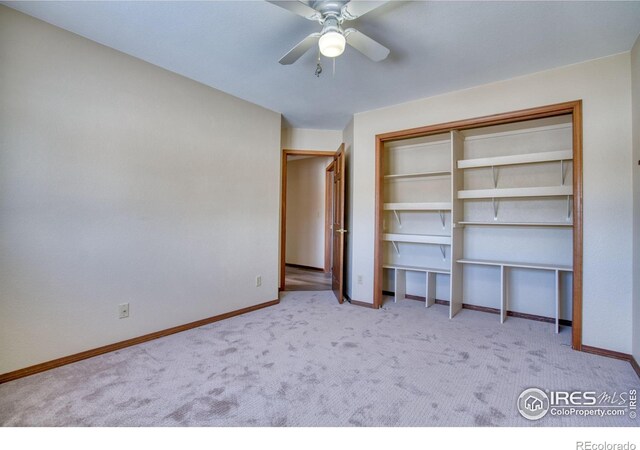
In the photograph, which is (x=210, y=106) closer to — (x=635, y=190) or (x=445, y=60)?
(x=445, y=60)

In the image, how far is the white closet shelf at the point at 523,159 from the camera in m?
2.74

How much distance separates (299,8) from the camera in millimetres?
1604

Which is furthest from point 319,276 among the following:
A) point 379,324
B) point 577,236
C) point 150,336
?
point 577,236

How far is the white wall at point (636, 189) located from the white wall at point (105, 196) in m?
3.39

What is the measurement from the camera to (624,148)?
90.0 inches

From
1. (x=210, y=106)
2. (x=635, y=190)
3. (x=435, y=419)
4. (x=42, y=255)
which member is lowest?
(x=435, y=419)

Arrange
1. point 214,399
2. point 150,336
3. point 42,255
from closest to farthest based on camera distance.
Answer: point 214,399 < point 42,255 < point 150,336

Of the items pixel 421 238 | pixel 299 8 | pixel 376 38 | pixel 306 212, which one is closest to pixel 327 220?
pixel 306 212

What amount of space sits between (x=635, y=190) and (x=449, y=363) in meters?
1.90

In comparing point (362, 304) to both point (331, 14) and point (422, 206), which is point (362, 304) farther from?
point (331, 14)

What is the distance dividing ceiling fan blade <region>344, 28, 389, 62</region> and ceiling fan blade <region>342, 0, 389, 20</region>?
0.10 metres

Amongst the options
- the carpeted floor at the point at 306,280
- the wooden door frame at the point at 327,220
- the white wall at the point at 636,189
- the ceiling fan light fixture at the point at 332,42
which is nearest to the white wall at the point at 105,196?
the carpeted floor at the point at 306,280

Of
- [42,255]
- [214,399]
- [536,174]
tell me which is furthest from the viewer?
[536,174]

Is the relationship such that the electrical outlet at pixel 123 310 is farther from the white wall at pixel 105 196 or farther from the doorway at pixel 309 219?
the doorway at pixel 309 219
